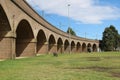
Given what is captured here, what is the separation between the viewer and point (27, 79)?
38.4 feet

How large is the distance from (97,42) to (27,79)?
399 feet

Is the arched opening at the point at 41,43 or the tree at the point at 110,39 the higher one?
the tree at the point at 110,39

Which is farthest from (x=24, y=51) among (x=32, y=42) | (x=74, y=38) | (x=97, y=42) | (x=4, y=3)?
(x=97, y=42)

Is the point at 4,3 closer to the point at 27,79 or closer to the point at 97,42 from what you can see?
the point at 27,79

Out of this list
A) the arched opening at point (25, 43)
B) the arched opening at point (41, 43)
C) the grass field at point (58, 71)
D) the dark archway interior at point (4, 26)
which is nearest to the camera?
the grass field at point (58, 71)

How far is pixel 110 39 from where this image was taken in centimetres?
11650

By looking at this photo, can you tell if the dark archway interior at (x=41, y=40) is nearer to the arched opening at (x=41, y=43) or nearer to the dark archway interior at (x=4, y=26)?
the arched opening at (x=41, y=43)

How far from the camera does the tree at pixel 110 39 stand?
4518 inches

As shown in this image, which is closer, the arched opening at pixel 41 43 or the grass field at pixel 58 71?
the grass field at pixel 58 71

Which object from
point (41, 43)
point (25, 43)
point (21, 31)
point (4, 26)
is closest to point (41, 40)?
point (41, 43)

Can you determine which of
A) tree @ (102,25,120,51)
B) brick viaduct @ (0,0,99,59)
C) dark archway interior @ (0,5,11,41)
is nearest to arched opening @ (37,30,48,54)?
brick viaduct @ (0,0,99,59)

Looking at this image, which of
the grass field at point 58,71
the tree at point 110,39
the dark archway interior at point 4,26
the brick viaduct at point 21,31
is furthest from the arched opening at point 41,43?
the tree at point 110,39

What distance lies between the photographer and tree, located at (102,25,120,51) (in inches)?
4518

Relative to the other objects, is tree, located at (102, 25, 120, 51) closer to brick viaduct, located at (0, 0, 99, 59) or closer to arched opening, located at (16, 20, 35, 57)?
brick viaduct, located at (0, 0, 99, 59)
